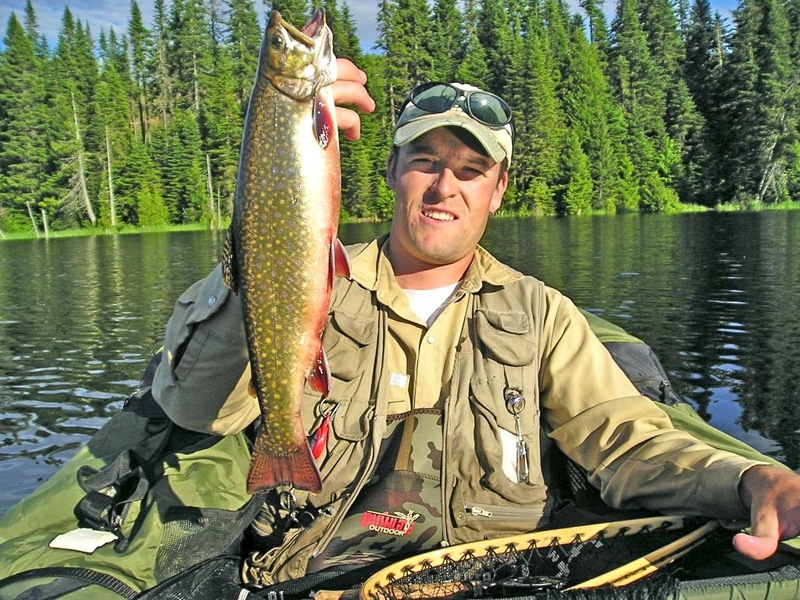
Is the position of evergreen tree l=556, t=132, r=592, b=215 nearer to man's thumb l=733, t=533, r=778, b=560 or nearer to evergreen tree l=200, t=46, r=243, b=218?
evergreen tree l=200, t=46, r=243, b=218

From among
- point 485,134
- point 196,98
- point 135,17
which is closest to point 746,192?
point 196,98

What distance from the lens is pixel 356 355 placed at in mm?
3324

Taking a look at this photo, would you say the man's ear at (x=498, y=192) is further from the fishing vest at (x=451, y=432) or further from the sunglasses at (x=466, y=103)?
the fishing vest at (x=451, y=432)

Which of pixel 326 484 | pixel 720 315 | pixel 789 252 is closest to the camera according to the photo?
pixel 326 484

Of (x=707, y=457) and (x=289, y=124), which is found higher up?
(x=289, y=124)

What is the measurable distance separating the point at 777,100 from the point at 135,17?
Answer: 5369 centimetres

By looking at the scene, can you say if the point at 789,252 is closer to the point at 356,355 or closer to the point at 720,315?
the point at 720,315

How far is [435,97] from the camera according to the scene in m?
3.54

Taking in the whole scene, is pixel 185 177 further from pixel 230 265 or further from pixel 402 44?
pixel 230 265

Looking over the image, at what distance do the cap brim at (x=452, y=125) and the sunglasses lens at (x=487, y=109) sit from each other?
0.05 meters

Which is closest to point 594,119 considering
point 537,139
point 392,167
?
point 537,139

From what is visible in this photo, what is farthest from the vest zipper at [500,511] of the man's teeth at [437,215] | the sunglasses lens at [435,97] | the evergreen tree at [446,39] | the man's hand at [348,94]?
the evergreen tree at [446,39]

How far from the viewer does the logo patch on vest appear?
122 inches

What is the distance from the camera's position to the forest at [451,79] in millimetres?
54906
